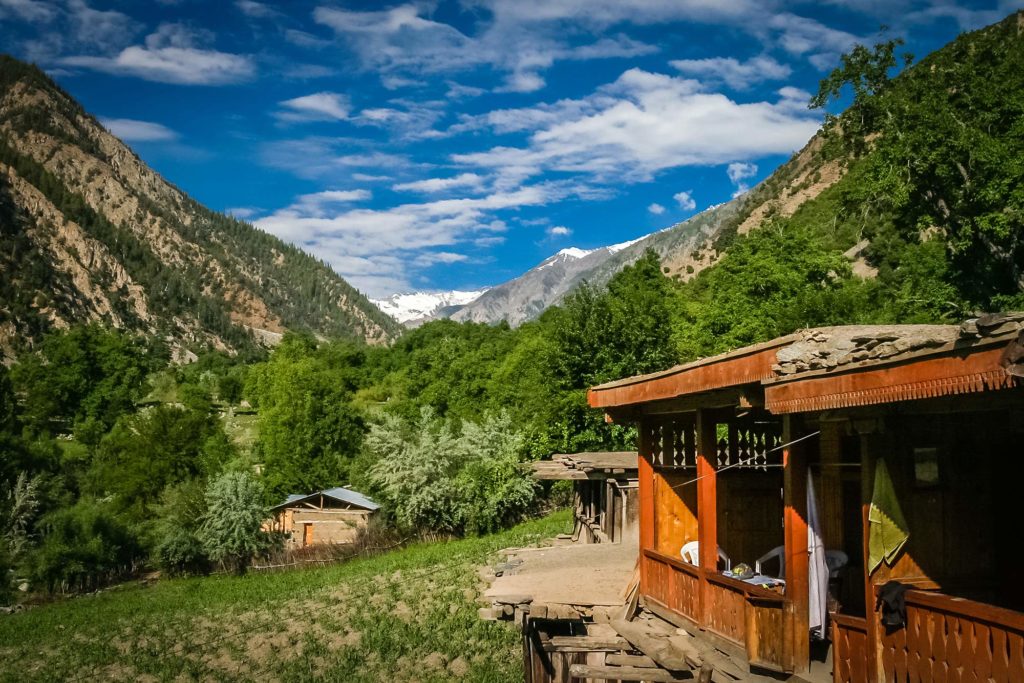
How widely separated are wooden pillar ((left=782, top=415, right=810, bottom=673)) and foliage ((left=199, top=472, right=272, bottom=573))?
137 ft

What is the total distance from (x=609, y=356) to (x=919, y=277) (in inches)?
616

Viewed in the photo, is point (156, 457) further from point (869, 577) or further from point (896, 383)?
point (896, 383)

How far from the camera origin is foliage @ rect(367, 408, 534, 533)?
133 feet

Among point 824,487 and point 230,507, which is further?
point 230,507

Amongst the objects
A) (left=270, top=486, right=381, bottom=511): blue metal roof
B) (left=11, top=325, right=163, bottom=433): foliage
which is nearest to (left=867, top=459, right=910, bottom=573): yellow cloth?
(left=270, top=486, right=381, bottom=511): blue metal roof

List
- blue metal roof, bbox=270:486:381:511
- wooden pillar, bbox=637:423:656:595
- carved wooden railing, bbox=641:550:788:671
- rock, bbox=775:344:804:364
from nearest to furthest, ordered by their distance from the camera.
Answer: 1. rock, bbox=775:344:804:364
2. carved wooden railing, bbox=641:550:788:671
3. wooden pillar, bbox=637:423:656:595
4. blue metal roof, bbox=270:486:381:511

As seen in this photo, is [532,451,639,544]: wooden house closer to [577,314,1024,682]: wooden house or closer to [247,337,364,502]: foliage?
[577,314,1024,682]: wooden house

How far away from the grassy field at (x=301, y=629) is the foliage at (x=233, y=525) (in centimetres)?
403

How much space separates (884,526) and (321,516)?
47872 mm

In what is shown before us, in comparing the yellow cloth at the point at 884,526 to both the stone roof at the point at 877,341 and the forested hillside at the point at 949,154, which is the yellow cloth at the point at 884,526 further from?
the forested hillside at the point at 949,154

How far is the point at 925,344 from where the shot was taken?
599 centimetres

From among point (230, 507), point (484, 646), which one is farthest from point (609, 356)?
point (230, 507)

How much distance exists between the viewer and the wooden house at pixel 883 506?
5.98 m

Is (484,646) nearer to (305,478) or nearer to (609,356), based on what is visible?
(609,356)
